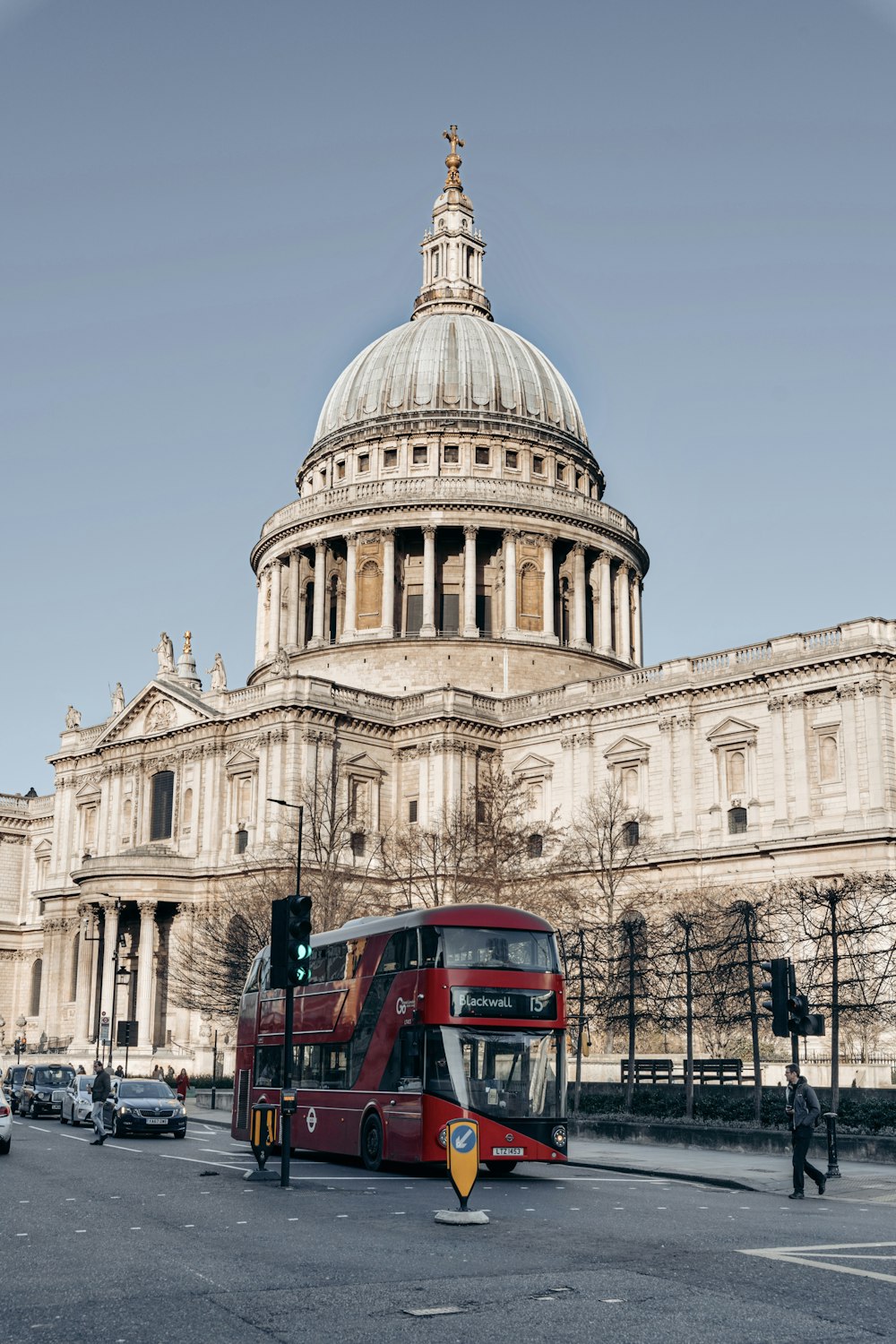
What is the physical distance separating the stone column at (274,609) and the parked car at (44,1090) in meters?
44.6

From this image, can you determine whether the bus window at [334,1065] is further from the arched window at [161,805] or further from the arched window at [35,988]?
the arched window at [35,988]

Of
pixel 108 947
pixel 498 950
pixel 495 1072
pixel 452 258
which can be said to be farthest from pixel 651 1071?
pixel 452 258

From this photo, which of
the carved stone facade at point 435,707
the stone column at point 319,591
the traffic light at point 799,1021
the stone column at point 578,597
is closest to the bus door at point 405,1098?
the traffic light at point 799,1021

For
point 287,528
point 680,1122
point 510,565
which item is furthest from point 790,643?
point 287,528

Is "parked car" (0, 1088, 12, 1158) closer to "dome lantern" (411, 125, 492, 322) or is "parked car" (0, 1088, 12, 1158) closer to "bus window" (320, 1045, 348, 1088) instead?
"bus window" (320, 1045, 348, 1088)

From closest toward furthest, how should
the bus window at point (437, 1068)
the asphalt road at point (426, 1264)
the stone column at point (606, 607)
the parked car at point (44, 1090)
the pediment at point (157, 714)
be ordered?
the asphalt road at point (426, 1264) → the bus window at point (437, 1068) → the parked car at point (44, 1090) → the pediment at point (157, 714) → the stone column at point (606, 607)

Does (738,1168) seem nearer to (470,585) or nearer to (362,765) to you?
(362,765)

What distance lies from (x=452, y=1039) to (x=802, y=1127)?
600cm

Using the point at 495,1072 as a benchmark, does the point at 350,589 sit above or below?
above

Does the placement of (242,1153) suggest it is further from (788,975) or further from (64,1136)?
(788,975)

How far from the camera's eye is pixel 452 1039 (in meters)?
26.4

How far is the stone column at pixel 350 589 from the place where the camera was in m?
89.2

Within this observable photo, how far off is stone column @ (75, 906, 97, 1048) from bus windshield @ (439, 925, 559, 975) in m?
51.7

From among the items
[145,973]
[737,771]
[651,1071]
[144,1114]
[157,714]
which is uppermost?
[157,714]
